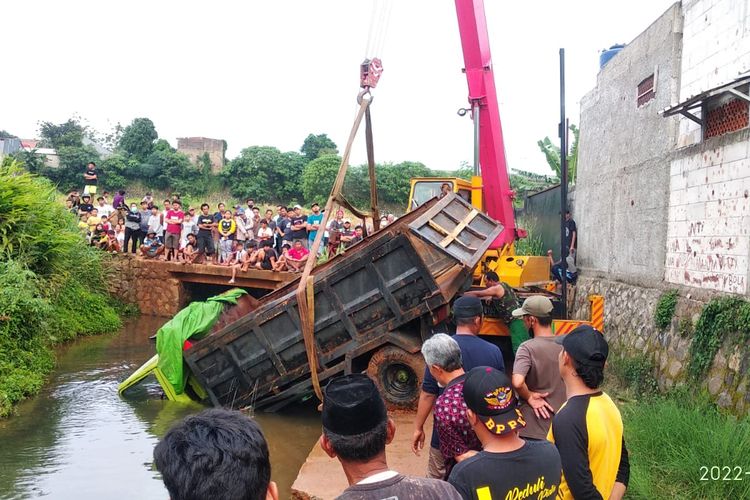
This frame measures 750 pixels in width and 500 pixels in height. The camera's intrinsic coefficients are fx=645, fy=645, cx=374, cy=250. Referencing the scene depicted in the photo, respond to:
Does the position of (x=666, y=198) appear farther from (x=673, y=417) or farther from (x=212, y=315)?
(x=212, y=315)

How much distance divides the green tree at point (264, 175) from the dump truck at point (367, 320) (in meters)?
26.8

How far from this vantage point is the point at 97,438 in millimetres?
8062

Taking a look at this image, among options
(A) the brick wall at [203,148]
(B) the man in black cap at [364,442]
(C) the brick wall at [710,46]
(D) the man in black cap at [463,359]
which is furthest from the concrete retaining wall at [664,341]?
(A) the brick wall at [203,148]

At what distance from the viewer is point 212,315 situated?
8.80 meters

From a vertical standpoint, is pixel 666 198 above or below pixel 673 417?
above

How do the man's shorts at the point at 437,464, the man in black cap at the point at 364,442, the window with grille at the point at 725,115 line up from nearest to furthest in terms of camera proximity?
the man in black cap at the point at 364,442, the man's shorts at the point at 437,464, the window with grille at the point at 725,115

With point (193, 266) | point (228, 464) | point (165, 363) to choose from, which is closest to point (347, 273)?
point (165, 363)

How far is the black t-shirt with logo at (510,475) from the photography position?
95.7 inches

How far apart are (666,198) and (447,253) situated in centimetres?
323

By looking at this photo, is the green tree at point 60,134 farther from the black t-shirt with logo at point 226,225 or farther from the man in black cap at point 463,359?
the man in black cap at point 463,359

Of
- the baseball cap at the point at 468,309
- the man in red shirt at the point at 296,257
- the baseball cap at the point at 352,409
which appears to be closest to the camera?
the baseball cap at the point at 352,409

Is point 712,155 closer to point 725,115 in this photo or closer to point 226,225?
point 725,115

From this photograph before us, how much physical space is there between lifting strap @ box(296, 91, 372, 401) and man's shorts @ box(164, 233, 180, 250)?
1065cm

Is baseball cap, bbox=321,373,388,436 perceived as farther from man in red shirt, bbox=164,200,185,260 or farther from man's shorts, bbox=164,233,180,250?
man's shorts, bbox=164,233,180,250
